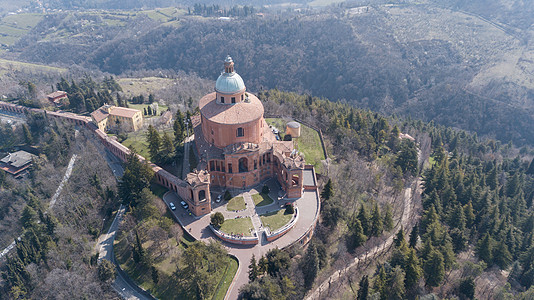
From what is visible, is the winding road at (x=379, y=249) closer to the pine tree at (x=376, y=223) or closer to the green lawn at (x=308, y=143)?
the pine tree at (x=376, y=223)

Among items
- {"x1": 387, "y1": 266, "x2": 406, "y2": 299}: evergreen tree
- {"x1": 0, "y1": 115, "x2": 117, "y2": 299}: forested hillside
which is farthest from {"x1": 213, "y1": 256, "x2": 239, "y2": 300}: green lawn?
{"x1": 387, "y1": 266, "x2": 406, "y2": 299}: evergreen tree

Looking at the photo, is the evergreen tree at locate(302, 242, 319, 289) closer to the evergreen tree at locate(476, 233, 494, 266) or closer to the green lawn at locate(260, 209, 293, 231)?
the green lawn at locate(260, 209, 293, 231)

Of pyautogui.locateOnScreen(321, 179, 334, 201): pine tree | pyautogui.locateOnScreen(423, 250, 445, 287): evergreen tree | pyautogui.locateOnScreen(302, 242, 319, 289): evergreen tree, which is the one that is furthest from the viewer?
pyautogui.locateOnScreen(321, 179, 334, 201): pine tree

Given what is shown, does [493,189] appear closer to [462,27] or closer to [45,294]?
[45,294]

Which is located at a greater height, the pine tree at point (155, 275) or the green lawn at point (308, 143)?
the green lawn at point (308, 143)

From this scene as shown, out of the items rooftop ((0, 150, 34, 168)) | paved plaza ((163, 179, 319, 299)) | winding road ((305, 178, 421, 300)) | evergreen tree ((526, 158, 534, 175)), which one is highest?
paved plaza ((163, 179, 319, 299))

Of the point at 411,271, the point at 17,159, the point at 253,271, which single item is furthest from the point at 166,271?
the point at 17,159

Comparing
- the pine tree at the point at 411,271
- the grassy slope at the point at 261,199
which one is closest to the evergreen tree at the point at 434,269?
the pine tree at the point at 411,271

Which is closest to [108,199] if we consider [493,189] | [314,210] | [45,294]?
[45,294]
